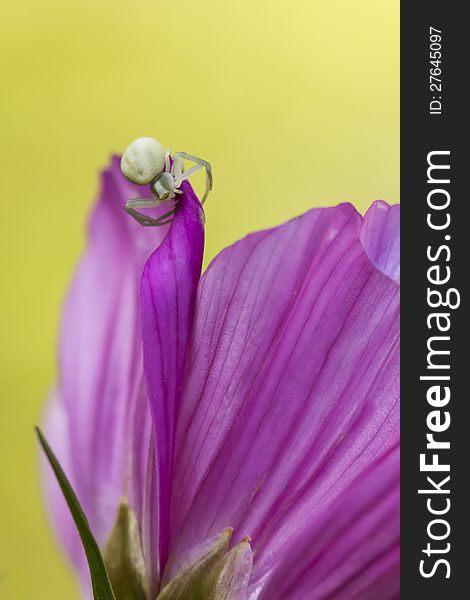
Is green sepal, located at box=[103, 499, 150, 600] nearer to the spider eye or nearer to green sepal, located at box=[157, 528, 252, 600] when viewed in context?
green sepal, located at box=[157, 528, 252, 600]

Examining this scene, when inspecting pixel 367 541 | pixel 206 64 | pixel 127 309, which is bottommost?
pixel 367 541

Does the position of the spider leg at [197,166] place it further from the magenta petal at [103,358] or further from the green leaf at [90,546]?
the green leaf at [90,546]

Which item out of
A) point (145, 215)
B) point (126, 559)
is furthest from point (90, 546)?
point (145, 215)

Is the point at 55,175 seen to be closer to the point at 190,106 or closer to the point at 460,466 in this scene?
the point at 190,106

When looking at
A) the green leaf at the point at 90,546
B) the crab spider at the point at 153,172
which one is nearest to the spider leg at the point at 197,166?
the crab spider at the point at 153,172

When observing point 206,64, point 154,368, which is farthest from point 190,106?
point 154,368

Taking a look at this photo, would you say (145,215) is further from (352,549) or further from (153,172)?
(352,549)
